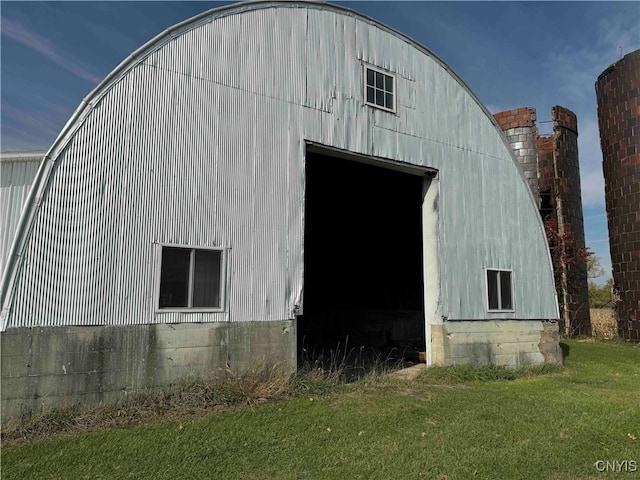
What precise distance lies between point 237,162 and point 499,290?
309 inches

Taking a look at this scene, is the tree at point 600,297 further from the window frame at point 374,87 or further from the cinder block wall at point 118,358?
the cinder block wall at point 118,358

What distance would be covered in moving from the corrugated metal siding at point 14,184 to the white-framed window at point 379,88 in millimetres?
6675

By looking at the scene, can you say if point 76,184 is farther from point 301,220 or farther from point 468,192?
point 468,192

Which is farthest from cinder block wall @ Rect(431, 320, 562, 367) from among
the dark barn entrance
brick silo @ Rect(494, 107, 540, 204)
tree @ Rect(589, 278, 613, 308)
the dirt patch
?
tree @ Rect(589, 278, 613, 308)

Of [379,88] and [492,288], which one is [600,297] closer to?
[492,288]

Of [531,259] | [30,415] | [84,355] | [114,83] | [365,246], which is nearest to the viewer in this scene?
[30,415]

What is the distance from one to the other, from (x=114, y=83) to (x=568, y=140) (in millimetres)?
22030

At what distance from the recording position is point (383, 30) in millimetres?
11617

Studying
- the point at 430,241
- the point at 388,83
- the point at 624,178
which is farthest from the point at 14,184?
the point at 624,178

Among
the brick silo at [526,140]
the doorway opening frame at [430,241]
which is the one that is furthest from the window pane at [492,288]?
the brick silo at [526,140]

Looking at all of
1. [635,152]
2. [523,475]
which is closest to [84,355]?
[523,475]

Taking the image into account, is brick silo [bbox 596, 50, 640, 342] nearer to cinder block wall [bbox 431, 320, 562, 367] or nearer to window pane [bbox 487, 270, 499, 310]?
cinder block wall [bbox 431, 320, 562, 367]

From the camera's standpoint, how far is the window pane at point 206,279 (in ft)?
27.3

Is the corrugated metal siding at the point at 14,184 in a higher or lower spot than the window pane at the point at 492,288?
higher
